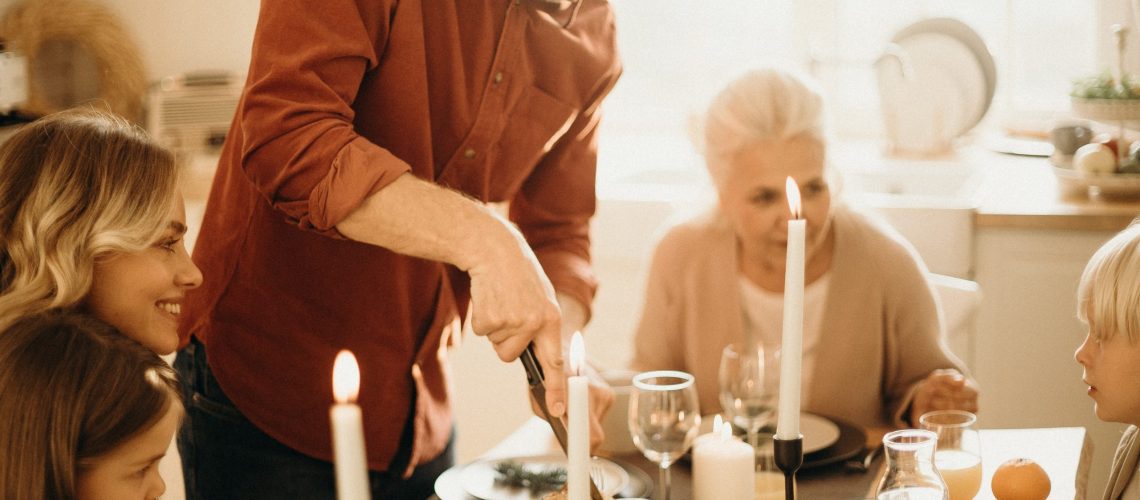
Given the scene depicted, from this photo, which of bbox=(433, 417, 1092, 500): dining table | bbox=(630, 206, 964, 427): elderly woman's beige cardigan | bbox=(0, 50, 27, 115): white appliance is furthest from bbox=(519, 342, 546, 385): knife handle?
bbox=(0, 50, 27, 115): white appliance

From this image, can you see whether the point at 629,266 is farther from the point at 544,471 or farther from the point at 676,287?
the point at 544,471

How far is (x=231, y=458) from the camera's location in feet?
4.74

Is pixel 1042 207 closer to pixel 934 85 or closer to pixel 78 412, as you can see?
pixel 934 85

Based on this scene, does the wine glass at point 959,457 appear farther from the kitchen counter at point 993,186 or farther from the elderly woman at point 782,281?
the kitchen counter at point 993,186

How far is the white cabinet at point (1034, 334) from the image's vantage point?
255 cm

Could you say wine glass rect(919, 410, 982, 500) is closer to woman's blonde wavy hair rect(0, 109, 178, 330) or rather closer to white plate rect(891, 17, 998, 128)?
woman's blonde wavy hair rect(0, 109, 178, 330)

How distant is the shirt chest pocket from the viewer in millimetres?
1454

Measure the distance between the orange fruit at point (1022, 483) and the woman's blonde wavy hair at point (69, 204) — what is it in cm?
95

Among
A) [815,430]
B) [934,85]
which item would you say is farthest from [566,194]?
[934,85]

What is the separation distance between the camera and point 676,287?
2.26m

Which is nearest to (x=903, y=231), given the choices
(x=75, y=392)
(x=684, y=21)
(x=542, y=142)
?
(x=684, y=21)

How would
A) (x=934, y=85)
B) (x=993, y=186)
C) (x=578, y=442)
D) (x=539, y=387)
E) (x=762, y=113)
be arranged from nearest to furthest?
(x=578, y=442), (x=539, y=387), (x=762, y=113), (x=993, y=186), (x=934, y=85)

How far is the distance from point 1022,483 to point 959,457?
0.07 m

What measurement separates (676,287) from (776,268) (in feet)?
0.61
